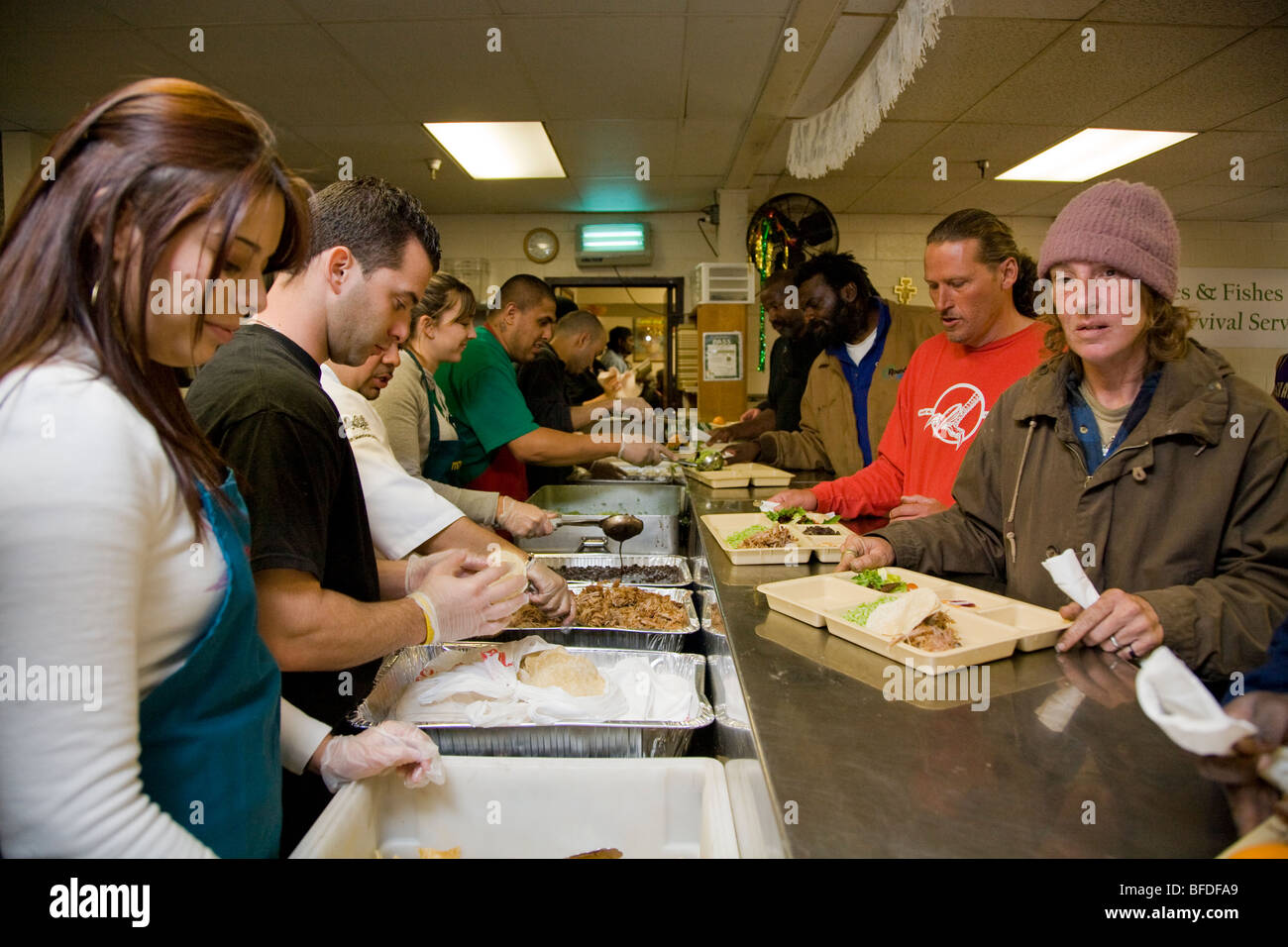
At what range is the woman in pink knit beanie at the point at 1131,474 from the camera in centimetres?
133

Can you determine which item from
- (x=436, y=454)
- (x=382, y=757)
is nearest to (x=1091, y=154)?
(x=436, y=454)

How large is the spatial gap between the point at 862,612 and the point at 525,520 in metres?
1.50

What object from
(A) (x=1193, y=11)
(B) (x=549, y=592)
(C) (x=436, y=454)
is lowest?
(B) (x=549, y=592)

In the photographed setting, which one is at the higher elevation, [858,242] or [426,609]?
[858,242]

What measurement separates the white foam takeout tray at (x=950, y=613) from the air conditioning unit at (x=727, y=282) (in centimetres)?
584

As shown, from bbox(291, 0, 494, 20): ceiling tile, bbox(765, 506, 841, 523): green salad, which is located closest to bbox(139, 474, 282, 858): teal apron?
bbox(765, 506, 841, 523): green salad

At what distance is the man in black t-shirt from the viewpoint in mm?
1194

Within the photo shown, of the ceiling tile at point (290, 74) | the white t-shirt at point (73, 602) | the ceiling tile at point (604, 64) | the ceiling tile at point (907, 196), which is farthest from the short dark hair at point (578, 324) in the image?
the white t-shirt at point (73, 602)

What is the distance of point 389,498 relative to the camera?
193cm

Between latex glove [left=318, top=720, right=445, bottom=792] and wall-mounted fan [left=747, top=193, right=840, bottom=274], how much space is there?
440cm

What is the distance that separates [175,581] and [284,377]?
553 millimetres

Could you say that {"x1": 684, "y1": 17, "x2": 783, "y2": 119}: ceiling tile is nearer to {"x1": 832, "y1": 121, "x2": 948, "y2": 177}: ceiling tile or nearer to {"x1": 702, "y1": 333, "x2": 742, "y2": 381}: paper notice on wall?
{"x1": 832, "y1": 121, "x2": 948, "y2": 177}: ceiling tile

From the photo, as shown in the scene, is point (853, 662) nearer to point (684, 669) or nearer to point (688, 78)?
point (684, 669)

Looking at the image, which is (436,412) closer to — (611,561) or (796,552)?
(611,561)
